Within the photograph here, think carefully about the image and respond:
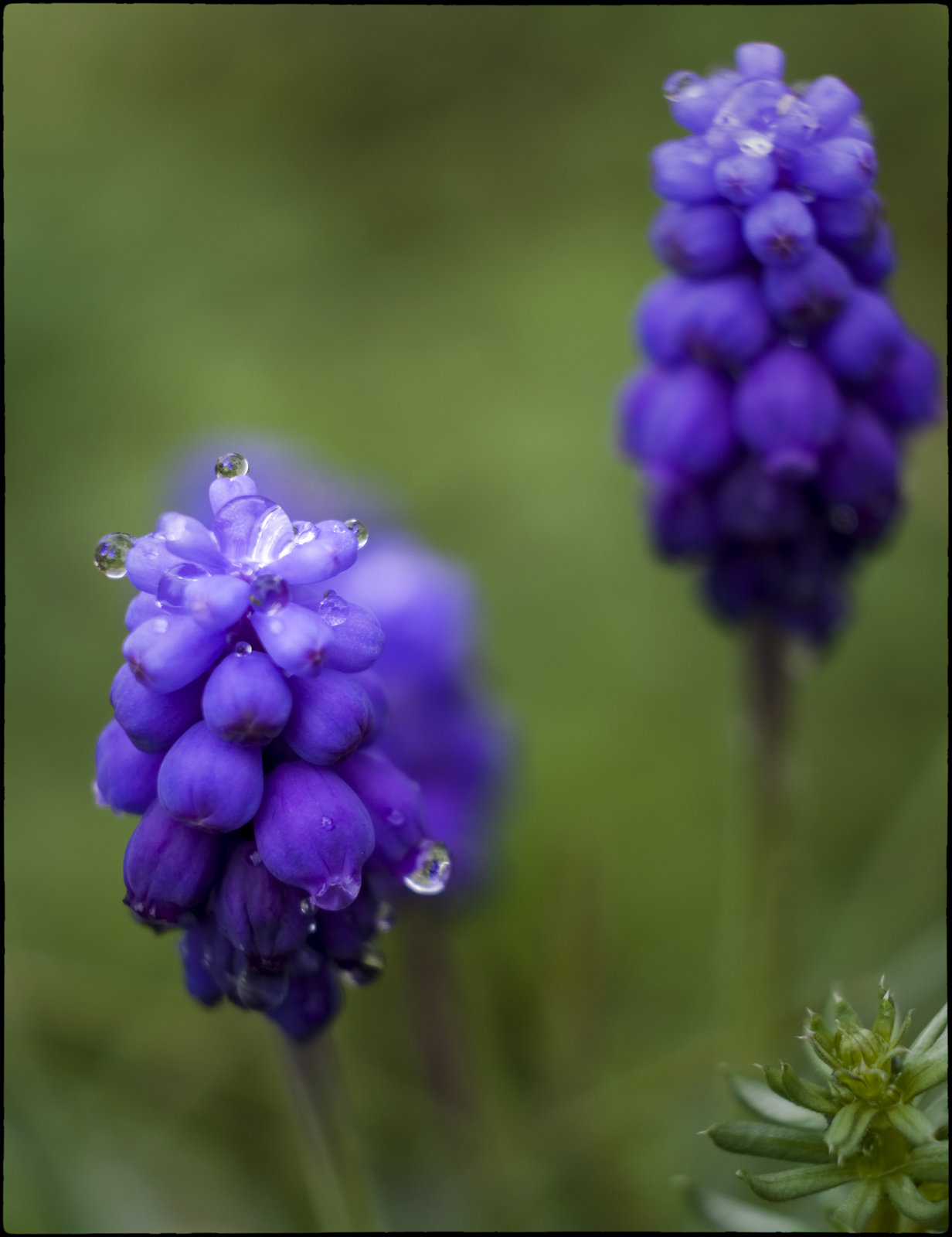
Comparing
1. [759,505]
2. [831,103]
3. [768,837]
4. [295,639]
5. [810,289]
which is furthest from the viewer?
[768,837]

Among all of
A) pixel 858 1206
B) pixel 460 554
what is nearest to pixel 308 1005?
pixel 858 1206

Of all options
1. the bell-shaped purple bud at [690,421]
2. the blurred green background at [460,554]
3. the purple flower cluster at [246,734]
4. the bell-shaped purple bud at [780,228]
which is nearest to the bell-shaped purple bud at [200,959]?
the purple flower cluster at [246,734]

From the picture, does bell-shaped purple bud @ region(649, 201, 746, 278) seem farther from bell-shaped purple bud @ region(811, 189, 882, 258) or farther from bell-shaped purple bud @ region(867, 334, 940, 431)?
bell-shaped purple bud @ region(867, 334, 940, 431)

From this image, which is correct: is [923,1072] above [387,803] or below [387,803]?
below

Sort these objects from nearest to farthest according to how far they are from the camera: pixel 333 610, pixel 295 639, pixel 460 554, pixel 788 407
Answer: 1. pixel 295 639
2. pixel 333 610
3. pixel 788 407
4. pixel 460 554

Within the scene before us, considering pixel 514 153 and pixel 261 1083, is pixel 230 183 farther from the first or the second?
pixel 261 1083

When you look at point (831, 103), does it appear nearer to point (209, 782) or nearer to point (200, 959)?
point (209, 782)

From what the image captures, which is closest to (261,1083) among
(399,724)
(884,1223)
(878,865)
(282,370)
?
(399,724)

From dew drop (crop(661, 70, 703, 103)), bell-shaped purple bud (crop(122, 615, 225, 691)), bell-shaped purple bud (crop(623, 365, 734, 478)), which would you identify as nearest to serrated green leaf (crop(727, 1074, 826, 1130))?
bell-shaped purple bud (crop(122, 615, 225, 691))
